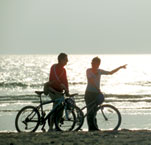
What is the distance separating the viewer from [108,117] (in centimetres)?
1113

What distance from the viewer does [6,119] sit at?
1964 cm

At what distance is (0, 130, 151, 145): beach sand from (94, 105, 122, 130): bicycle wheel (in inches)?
22.5

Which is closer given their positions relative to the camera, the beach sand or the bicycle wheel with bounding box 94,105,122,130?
the beach sand

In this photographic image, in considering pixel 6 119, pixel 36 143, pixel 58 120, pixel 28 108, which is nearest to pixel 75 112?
pixel 58 120

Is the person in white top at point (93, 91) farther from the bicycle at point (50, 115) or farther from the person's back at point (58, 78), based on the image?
the person's back at point (58, 78)

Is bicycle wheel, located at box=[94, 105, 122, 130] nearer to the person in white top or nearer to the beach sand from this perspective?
the person in white top

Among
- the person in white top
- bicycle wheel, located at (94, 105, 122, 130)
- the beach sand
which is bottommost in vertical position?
the beach sand

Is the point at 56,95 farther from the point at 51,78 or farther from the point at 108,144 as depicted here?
the point at 108,144

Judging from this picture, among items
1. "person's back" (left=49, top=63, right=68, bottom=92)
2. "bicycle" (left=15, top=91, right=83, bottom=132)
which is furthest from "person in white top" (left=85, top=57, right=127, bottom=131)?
"person's back" (left=49, top=63, right=68, bottom=92)

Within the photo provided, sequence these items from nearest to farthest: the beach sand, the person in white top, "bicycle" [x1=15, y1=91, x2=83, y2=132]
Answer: the beach sand → "bicycle" [x1=15, y1=91, x2=83, y2=132] → the person in white top

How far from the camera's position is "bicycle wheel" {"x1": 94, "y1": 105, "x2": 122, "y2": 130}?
36.2ft

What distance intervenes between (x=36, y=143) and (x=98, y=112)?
2.61m

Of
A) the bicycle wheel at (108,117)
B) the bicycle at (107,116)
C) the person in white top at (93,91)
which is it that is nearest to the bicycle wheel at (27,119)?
the bicycle at (107,116)

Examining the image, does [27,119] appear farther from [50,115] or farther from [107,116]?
[107,116]
